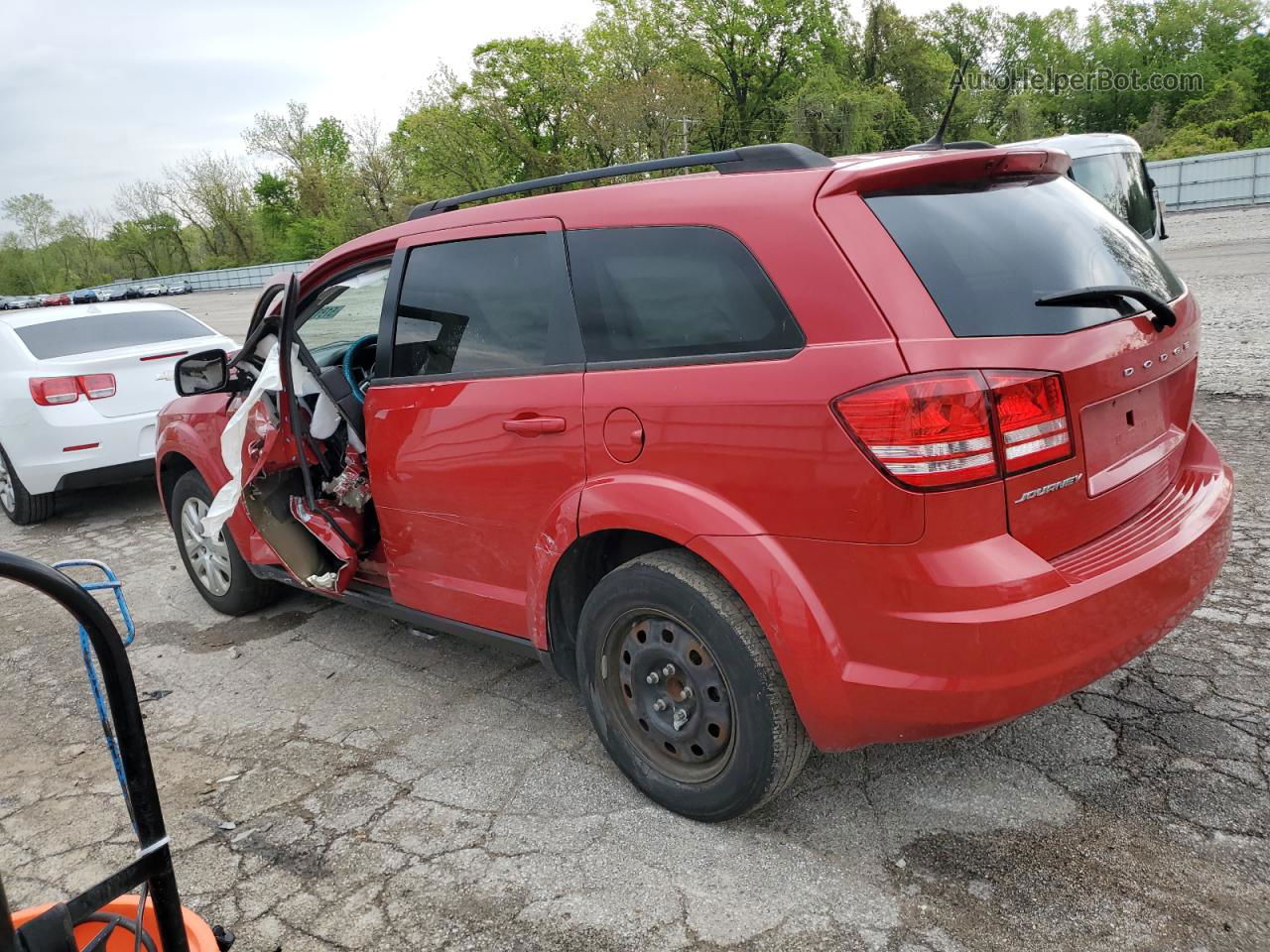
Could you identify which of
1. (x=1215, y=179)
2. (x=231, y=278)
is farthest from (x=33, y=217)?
(x=1215, y=179)

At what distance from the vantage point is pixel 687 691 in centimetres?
281

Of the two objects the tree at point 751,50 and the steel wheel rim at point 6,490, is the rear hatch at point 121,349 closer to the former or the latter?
the steel wheel rim at point 6,490

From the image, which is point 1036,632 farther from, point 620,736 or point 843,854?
point 620,736

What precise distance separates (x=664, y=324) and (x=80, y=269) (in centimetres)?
8542

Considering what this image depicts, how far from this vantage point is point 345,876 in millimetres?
2764

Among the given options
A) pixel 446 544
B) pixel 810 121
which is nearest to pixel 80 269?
pixel 810 121

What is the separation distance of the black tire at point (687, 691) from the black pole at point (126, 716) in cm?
134

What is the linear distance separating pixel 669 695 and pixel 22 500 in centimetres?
640

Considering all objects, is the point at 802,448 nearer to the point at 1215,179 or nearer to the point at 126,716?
the point at 126,716

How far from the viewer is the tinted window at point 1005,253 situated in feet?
7.82

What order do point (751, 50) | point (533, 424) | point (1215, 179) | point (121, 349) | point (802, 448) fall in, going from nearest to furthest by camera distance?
1. point (802, 448)
2. point (533, 424)
3. point (121, 349)
4. point (1215, 179)
5. point (751, 50)

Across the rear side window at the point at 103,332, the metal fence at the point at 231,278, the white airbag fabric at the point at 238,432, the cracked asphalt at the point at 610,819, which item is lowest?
the cracked asphalt at the point at 610,819

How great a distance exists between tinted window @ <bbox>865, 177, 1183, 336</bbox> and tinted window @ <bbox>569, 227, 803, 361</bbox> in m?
0.36

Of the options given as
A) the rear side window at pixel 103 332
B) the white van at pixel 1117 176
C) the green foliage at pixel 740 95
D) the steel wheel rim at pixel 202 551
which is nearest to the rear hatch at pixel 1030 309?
the steel wheel rim at pixel 202 551
